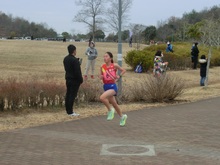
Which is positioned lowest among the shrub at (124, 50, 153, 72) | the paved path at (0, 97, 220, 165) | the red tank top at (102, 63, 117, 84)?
the paved path at (0, 97, 220, 165)

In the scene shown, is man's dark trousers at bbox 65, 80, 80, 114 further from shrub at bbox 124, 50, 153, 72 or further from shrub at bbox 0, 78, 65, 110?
shrub at bbox 124, 50, 153, 72

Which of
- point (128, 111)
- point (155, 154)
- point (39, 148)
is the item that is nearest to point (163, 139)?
point (155, 154)

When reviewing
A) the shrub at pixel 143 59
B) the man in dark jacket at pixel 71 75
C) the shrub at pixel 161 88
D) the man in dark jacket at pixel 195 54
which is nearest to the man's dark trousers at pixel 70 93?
the man in dark jacket at pixel 71 75

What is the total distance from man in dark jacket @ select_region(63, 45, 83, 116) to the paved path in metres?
0.80

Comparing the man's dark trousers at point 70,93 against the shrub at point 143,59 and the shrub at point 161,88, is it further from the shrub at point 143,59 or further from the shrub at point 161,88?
the shrub at point 143,59

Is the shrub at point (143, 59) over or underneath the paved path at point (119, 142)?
over

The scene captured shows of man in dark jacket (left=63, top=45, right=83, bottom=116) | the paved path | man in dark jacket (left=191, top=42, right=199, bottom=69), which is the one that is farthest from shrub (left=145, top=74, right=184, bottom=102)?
man in dark jacket (left=191, top=42, right=199, bottom=69)

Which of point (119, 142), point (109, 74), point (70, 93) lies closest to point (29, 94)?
point (70, 93)

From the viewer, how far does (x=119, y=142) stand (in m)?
7.55

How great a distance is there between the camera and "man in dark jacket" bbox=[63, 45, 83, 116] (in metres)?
10.1

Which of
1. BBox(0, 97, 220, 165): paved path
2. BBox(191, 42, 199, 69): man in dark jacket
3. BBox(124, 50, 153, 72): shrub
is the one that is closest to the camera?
BBox(0, 97, 220, 165): paved path

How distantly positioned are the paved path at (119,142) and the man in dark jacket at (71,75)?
0.80 metres

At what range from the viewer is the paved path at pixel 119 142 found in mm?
6309

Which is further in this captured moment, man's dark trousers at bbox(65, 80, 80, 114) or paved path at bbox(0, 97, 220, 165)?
man's dark trousers at bbox(65, 80, 80, 114)
